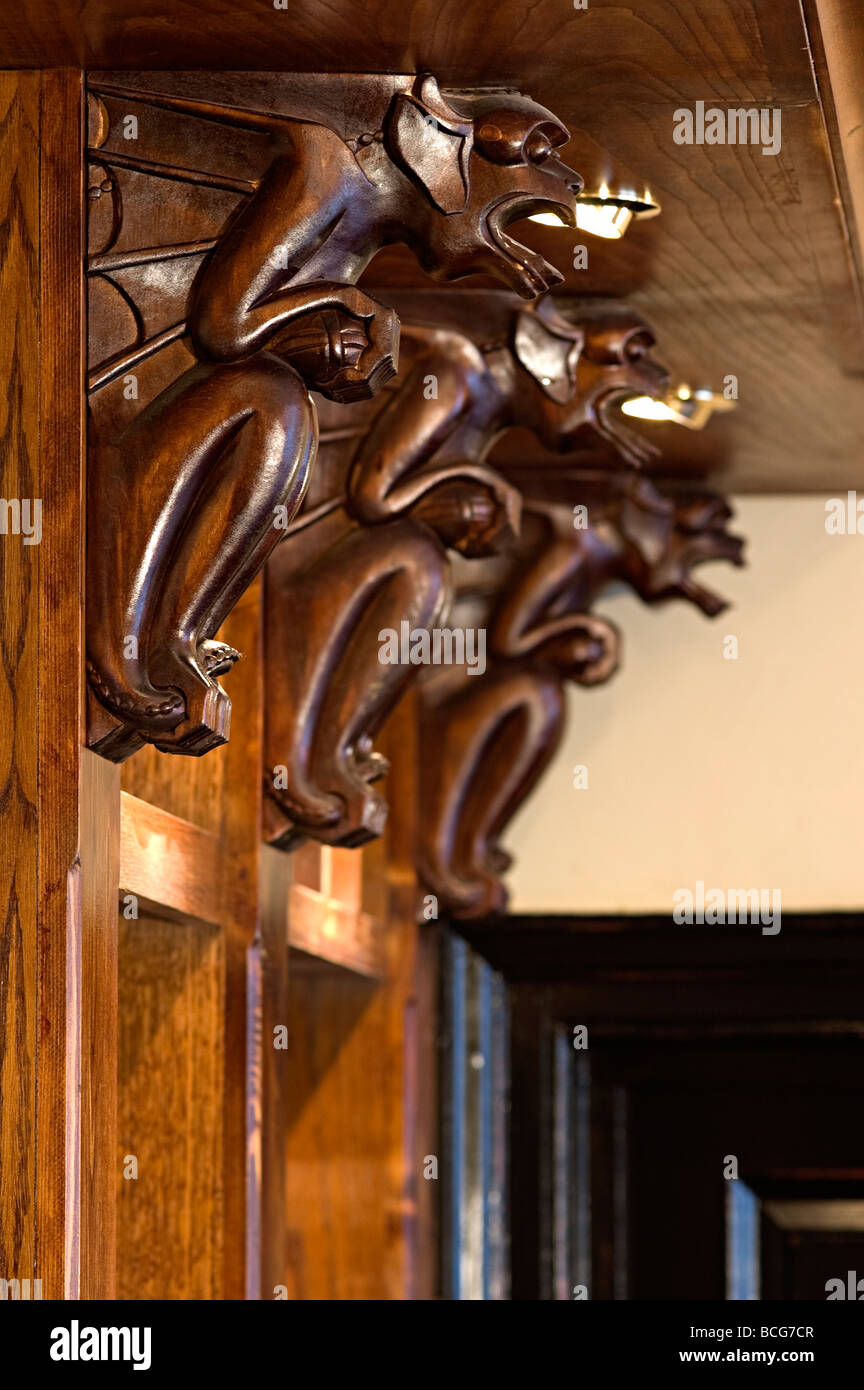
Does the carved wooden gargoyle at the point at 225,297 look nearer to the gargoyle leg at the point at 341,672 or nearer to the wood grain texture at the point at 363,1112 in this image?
the gargoyle leg at the point at 341,672

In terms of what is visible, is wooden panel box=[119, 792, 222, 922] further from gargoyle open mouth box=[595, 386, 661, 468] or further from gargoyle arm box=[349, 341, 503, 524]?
gargoyle open mouth box=[595, 386, 661, 468]

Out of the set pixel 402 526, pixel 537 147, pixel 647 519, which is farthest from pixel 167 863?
pixel 647 519

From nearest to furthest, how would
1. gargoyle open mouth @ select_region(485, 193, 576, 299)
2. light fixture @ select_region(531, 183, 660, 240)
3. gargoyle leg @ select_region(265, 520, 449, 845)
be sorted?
gargoyle open mouth @ select_region(485, 193, 576, 299) < light fixture @ select_region(531, 183, 660, 240) < gargoyle leg @ select_region(265, 520, 449, 845)

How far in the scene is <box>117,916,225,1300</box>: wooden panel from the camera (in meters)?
1.73

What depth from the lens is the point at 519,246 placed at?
1349 mm

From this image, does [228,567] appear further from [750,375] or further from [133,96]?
[750,375]

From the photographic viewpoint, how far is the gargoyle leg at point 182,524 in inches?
49.4

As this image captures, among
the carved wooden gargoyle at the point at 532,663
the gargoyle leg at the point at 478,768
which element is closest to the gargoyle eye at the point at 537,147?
the carved wooden gargoyle at the point at 532,663

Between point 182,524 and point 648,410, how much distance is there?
2.86ft

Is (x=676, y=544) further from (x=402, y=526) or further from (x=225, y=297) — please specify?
(x=225, y=297)

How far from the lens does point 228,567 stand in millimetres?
1292

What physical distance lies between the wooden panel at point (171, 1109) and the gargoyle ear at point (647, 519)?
939 mm

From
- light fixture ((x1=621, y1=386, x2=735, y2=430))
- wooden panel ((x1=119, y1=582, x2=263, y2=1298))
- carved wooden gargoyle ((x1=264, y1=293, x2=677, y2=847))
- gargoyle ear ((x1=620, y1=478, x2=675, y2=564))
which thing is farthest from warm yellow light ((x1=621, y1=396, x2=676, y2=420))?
wooden panel ((x1=119, y1=582, x2=263, y2=1298))
